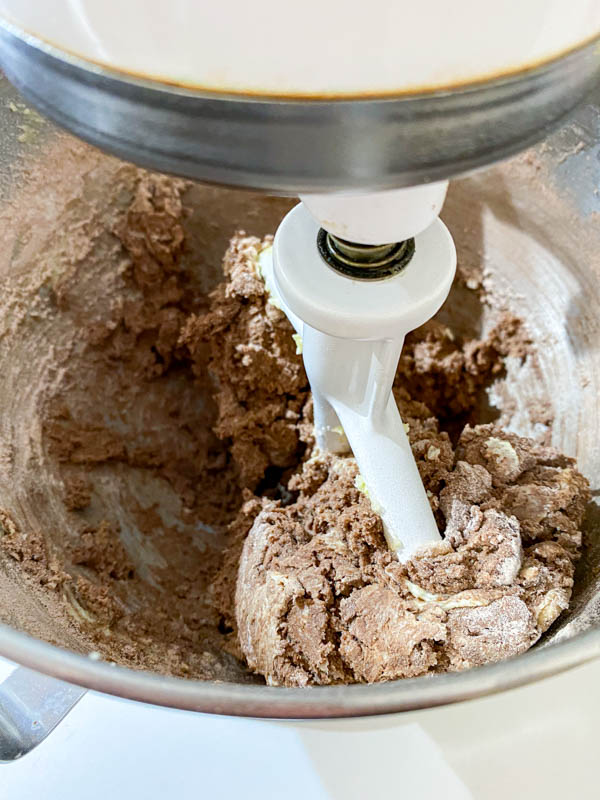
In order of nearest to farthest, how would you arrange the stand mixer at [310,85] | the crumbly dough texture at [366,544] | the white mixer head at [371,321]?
the stand mixer at [310,85], the white mixer head at [371,321], the crumbly dough texture at [366,544]

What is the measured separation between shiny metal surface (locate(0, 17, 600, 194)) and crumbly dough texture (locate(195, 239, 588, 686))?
0.36m

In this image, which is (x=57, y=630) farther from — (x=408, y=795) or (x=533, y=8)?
(x=533, y=8)

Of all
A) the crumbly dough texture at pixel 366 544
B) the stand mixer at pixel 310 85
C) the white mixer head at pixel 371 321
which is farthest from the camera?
the crumbly dough texture at pixel 366 544

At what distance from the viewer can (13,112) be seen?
755 mm

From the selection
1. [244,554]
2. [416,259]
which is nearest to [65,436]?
[244,554]

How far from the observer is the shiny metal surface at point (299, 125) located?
291 millimetres

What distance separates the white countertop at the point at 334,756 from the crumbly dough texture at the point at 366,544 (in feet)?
0.21

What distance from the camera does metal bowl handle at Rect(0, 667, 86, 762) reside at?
0.60m

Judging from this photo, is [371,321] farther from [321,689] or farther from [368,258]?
[321,689]

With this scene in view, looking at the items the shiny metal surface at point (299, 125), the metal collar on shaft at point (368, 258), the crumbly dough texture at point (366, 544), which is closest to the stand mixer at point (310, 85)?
the shiny metal surface at point (299, 125)

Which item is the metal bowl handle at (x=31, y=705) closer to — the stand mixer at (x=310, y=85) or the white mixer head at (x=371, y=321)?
the white mixer head at (x=371, y=321)

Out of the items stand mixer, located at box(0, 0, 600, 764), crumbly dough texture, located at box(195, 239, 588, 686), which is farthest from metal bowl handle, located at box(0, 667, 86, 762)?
stand mixer, located at box(0, 0, 600, 764)

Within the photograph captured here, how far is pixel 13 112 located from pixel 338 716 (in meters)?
0.66

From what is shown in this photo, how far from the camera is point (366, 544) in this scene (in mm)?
651
